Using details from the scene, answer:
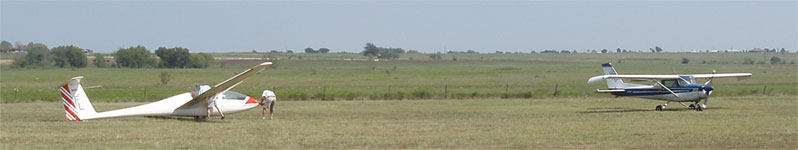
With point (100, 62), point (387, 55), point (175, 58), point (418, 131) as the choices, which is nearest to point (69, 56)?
point (100, 62)

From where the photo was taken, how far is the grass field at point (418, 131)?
1363 centimetres

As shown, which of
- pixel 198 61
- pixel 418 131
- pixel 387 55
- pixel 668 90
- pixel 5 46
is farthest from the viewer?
pixel 387 55

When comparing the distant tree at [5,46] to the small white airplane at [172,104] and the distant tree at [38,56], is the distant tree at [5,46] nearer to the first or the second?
the distant tree at [38,56]

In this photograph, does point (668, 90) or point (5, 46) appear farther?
point (5, 46)

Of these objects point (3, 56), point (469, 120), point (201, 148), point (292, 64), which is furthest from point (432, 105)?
point (3, 56)

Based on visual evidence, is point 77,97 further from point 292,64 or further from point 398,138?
point 292,64

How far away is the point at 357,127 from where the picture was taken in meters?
17.2

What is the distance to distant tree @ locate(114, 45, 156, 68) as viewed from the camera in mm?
93312

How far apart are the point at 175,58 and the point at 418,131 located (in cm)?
8354

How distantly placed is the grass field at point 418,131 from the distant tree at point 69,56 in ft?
248

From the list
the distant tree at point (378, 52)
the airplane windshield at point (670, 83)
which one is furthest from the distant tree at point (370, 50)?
the airplane windshield at point (670, 83)

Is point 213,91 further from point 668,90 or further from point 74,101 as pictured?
point 668,90

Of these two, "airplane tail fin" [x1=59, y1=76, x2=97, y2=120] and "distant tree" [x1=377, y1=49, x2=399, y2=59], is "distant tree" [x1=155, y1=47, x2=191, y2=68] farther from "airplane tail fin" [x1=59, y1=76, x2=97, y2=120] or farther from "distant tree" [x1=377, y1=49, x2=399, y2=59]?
"airplane tail fin" [x1=59, y1=76, x2=97, y2=120]

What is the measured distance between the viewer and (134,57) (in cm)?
9412
